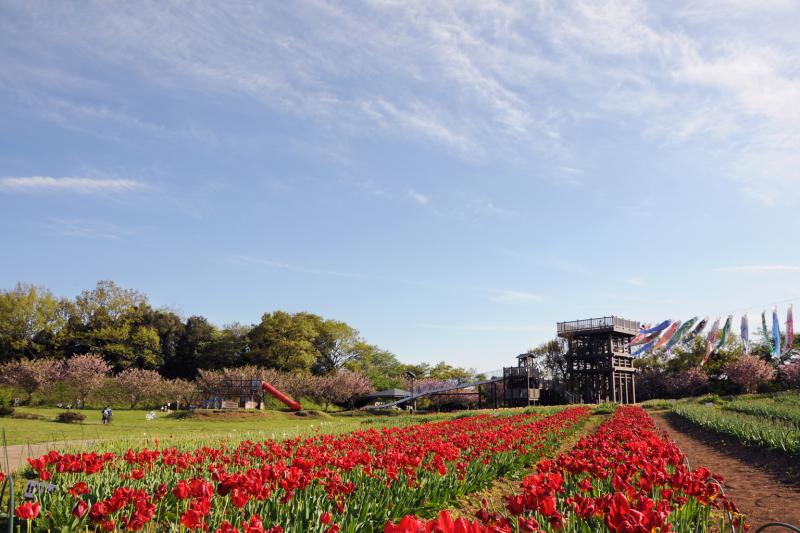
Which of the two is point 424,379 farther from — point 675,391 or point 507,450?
point 507,450

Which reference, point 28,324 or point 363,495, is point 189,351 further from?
point 363,495

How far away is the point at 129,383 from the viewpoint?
142 ft

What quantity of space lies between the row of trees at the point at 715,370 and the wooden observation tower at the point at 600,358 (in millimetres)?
4999

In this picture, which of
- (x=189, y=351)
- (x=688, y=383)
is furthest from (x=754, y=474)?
(x=189, y=351)

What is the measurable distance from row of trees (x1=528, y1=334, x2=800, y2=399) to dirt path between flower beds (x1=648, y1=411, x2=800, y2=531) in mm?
37143

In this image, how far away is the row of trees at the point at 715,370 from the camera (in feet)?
166

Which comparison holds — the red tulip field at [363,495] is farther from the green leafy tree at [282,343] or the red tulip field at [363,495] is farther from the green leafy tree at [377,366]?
the green leafy tree at [377,366]

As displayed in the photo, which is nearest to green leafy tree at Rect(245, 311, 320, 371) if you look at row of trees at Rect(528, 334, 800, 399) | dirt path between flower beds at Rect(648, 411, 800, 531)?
row of trees at Rect(528, 334, 800, 399)

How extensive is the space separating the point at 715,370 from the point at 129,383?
53.2 metres

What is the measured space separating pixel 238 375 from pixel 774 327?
128 feet

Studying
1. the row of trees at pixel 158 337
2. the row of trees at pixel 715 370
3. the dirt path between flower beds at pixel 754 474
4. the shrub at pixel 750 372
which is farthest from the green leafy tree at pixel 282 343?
the dirt path between flower beds at pixel 754 474

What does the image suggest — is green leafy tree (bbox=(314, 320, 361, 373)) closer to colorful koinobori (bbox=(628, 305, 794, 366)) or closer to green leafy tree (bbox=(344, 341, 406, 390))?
green leafy tree (bbox=(344, 341, 406, 390))

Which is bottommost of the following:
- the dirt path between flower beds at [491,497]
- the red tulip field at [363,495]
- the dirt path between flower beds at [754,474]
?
the dirt path between flower beds at [754,474]

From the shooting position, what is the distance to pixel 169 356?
58.7m
